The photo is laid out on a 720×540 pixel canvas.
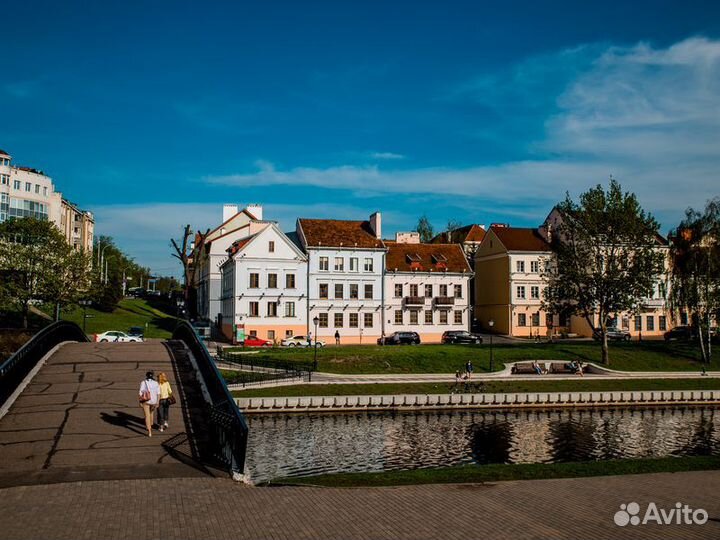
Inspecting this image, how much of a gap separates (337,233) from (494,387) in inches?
1259

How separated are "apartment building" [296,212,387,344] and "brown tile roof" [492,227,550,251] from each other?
52.8ft

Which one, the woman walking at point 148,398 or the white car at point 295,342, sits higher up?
the woman walking at point 148,398

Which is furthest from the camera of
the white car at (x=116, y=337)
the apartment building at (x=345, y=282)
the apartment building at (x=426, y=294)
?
the apartment building at (x=426, y=294)

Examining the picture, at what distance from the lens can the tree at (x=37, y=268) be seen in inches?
2290

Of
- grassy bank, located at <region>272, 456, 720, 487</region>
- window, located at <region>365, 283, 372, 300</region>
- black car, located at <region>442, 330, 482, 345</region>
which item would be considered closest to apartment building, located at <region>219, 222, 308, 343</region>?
Answer: window, located at <region>365, 283, 372, 300</region>

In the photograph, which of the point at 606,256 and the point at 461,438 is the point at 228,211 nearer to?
the point at 606,256

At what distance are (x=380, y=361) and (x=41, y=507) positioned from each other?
131 ft

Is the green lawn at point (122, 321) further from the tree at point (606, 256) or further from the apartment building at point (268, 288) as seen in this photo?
the tree at point (606, 256)

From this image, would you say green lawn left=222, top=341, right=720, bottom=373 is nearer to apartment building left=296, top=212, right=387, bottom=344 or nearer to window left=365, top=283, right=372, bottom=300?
apartment building left=296, top=212, right=387, bottom=344

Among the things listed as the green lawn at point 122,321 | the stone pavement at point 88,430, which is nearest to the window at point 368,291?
the green lawn at point 122,321

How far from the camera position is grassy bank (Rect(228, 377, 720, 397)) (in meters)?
41.3

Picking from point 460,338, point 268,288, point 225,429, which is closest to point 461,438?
point 225,429

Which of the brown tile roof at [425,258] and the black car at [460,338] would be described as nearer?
the black car at [460,338]

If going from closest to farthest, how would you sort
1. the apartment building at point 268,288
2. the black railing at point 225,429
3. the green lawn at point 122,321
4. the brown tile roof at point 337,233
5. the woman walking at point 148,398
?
the black railing at point 225,429 < the woman walking at point 148,398 < the apartment building at point 268,288 < the green lawn at point 122,321 < the brown tile roof at point 337,233
